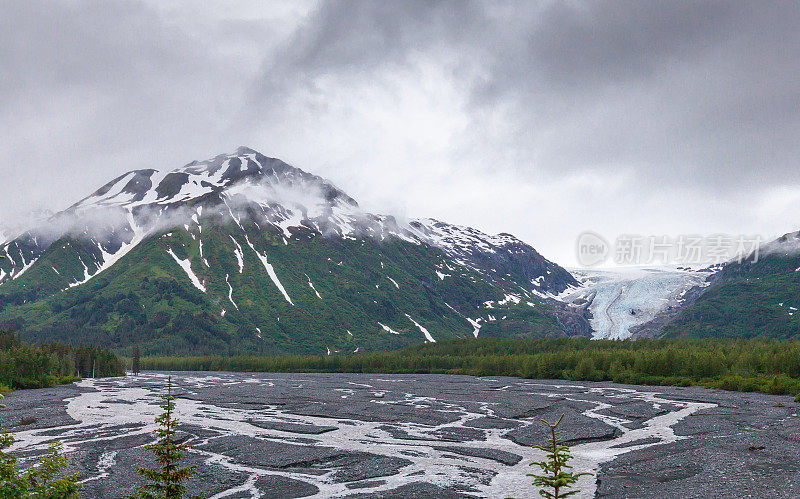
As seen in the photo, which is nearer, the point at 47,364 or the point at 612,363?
the point at 47,364

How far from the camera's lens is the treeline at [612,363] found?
90.6 meters

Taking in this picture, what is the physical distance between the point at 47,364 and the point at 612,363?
99175 mm

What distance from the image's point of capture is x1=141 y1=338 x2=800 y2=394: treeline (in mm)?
90625

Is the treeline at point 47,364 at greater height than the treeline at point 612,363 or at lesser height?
lesser

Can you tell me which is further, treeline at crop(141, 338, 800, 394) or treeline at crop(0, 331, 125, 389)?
treeline at crop(0, 331, 125, 389)

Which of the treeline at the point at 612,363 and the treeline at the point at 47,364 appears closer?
the treeline at the point at 612,363

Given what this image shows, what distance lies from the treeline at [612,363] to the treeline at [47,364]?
5504 cm

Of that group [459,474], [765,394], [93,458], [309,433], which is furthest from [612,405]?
[93,458]

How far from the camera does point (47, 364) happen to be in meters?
106

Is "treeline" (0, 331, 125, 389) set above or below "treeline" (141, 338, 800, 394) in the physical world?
below

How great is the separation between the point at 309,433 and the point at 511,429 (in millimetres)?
15720

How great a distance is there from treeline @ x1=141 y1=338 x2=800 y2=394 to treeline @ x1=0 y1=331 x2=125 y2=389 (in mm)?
55036

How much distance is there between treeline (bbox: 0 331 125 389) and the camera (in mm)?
96219

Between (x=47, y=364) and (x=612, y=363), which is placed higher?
(x=612, y=363)
